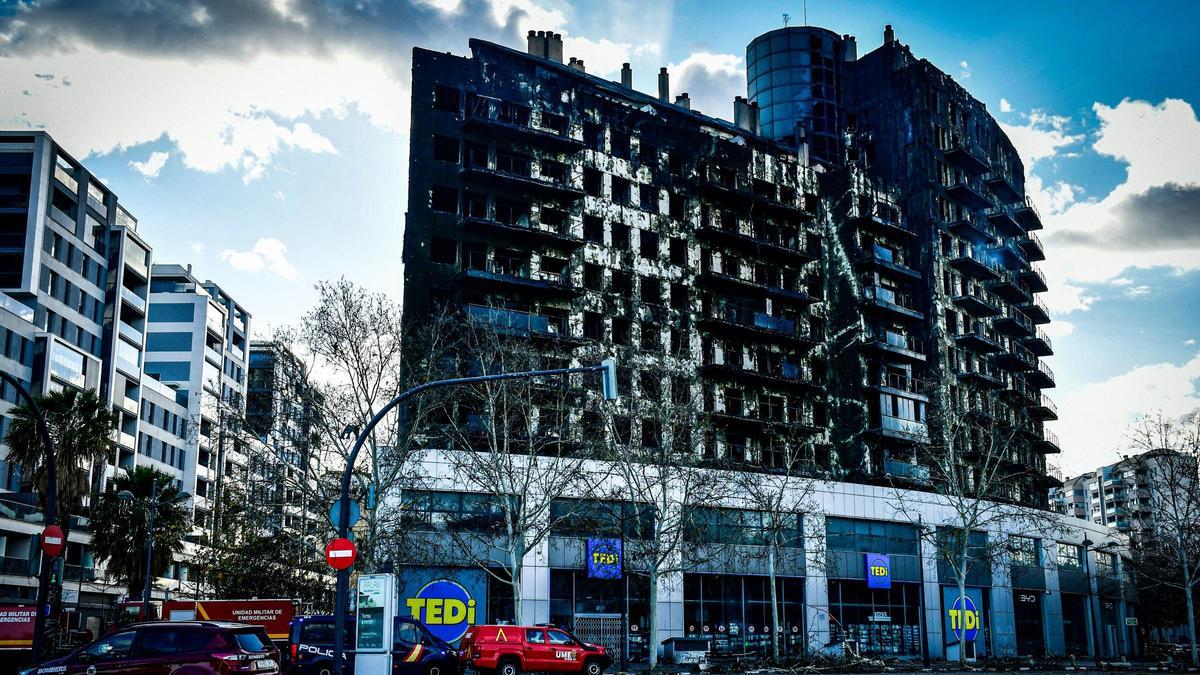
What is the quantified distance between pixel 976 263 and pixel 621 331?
32.5m

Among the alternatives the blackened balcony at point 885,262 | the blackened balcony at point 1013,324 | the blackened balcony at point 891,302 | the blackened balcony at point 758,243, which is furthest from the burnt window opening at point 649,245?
the blackened balcony at point 1013,324

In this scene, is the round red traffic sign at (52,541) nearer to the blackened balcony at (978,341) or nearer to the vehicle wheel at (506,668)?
the vehicle wheel at (506,668)

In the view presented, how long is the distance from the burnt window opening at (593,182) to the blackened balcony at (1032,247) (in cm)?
4350

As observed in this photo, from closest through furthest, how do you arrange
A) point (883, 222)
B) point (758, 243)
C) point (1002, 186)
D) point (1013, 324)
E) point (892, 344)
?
point (758, 243), point (892, 344), point (883, 222), point (1013, 324), point (1002, 186)

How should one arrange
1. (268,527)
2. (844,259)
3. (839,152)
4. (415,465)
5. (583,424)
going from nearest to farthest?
(268,527), (415,465), (583,424), (844,259), (839,152)

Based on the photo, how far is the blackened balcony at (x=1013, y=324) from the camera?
83.7m

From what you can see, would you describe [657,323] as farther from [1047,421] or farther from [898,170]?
[1047,421]

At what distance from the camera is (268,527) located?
4197 centimetres

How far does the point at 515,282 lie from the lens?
186 feet

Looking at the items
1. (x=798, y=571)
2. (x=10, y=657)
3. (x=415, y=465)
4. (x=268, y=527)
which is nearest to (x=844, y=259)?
(x=798, y=571)

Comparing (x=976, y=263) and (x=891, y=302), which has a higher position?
(x=976, y=263)

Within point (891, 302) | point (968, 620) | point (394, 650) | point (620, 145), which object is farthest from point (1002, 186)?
point (394, 650)

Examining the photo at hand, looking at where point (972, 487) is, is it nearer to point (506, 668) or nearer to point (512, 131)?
point (512, 131)

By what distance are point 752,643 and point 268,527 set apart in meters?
25.8
